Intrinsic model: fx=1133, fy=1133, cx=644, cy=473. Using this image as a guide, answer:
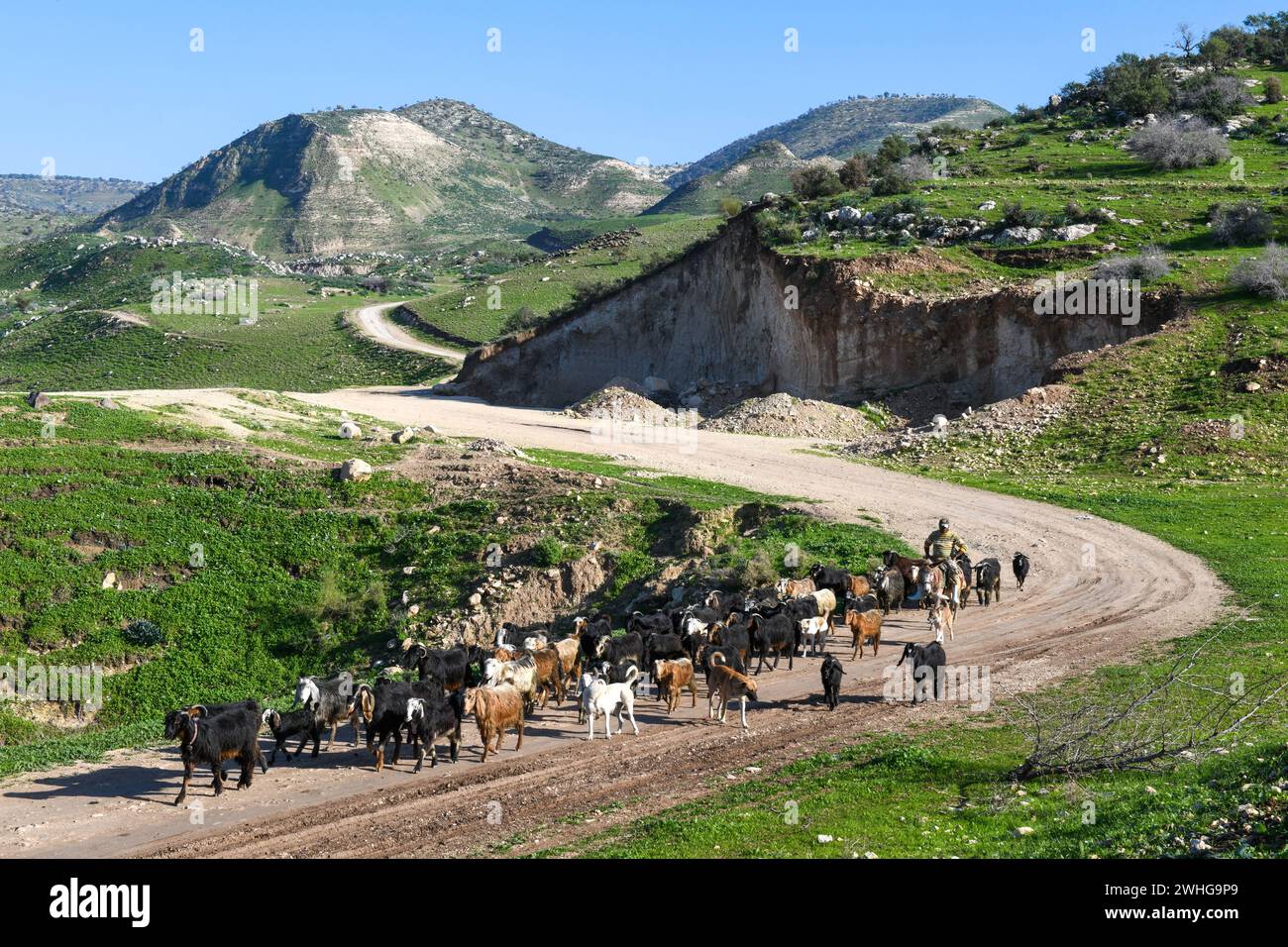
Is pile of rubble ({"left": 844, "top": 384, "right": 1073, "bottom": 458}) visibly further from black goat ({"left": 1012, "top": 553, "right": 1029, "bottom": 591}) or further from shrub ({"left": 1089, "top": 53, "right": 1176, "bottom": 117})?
shrub ({"left": 1089, "top": 53, "right": 1176, "bottom": 117})

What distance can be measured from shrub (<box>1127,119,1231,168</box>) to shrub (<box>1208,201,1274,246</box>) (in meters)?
11.3

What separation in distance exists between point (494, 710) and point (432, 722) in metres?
0.96

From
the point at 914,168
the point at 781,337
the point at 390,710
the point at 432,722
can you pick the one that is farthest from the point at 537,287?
the point at 432,722

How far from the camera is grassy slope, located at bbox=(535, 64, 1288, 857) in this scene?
11.8 meters

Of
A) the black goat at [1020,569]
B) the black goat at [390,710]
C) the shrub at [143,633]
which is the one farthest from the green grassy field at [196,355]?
the black goat at [390,710]

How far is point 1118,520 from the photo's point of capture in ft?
102

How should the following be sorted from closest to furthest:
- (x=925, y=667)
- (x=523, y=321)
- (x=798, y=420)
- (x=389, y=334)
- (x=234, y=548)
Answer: (x=925, y=667) → (x=234, y=548) → (x=798, y=420) → (x=523, y=321) → (x=389, y=334)

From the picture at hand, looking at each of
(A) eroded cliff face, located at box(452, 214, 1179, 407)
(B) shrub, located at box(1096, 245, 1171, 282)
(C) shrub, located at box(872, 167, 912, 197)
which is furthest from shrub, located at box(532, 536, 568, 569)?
(C) shrub, located at box(872, 167, 912, 197)

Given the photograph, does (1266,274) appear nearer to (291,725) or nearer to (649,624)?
(649,624)

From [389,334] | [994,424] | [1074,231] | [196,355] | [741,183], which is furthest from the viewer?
[741,183]

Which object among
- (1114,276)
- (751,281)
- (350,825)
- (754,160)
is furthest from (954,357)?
(754,160)

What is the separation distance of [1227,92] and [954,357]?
113ft

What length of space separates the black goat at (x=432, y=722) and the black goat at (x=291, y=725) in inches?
58.6

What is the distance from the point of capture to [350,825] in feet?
46.6
